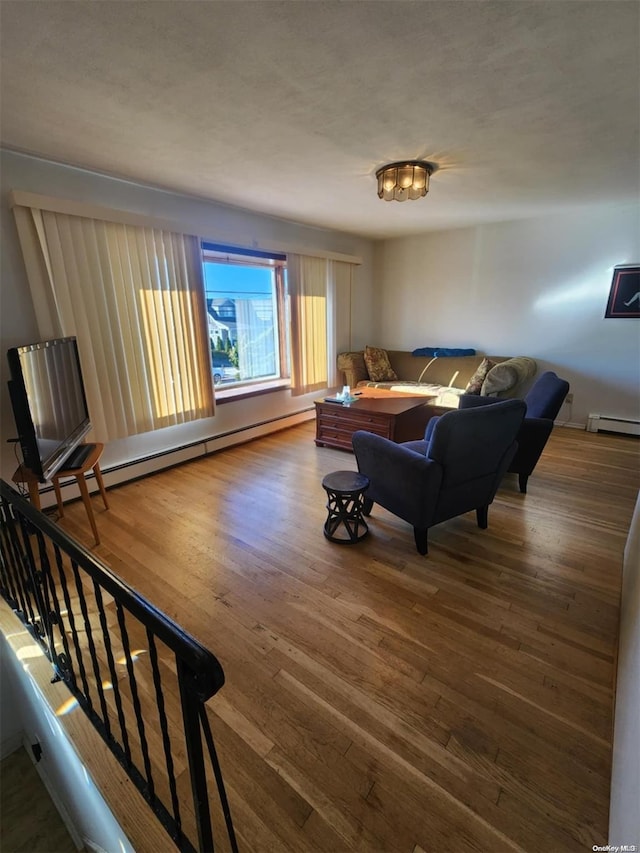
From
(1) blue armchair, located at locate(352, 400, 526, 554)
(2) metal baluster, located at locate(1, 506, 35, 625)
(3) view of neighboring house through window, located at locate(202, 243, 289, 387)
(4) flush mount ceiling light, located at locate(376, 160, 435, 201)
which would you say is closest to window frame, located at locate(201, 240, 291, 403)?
(3) view of neighboring house through window, located at locate(202, 243, 289, 387)

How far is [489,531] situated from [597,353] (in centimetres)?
317

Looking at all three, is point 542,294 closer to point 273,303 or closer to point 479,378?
point 479,378

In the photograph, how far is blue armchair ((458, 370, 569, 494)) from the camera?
2775 mm

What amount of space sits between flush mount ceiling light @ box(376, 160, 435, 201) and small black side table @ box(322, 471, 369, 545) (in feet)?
6.61

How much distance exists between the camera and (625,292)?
13.3 feet

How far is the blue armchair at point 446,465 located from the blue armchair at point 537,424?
0.51 meters

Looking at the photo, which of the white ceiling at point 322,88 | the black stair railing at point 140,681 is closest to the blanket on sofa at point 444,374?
the white ceiling at point 322,88

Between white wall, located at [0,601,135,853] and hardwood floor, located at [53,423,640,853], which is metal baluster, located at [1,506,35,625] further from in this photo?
hardwood floor, located at [53,423,640,853]

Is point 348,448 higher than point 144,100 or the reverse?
the reverse

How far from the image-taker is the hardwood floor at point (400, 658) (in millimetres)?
1128

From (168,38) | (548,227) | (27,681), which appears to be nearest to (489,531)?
(27,681)

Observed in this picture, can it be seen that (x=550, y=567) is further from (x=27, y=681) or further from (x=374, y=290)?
(x=374, y=290)

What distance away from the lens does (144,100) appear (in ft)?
5.80

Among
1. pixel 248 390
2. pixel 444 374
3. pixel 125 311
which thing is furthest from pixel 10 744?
pixel 444 374
